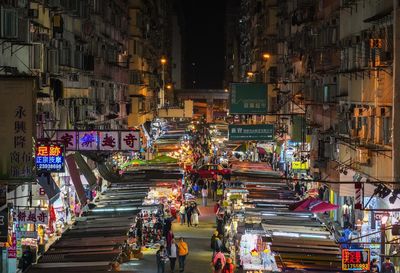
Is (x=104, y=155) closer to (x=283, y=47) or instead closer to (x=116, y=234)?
(x=116, y=234)

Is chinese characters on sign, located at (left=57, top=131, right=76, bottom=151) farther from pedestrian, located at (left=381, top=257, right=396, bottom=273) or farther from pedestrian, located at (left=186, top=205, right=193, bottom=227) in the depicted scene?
pedestrian, located at (left=186, top=205, right=193, bottom=227)

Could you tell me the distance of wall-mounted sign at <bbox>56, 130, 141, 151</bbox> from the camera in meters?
31.7

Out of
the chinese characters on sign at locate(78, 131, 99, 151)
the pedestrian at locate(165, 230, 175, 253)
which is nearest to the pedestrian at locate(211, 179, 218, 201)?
the pedestrian at locate(165, 230, 175, 253)

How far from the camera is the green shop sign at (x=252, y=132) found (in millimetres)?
41375

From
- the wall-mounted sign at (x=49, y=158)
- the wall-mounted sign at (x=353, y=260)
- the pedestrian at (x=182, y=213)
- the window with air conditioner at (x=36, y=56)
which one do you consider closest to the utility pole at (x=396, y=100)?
the wall-mounted sign at (x=353, y=260)

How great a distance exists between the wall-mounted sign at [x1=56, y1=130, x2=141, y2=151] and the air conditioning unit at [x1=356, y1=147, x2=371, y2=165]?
790cm

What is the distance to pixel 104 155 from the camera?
159 ft

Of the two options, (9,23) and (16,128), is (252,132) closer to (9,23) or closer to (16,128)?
(9,23)

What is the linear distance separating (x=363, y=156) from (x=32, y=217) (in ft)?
38.6

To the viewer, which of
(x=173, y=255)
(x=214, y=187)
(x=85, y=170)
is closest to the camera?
(x=173, y=255)

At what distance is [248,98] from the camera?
42438 mm

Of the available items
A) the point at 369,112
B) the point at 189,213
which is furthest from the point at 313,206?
the point at 189,213

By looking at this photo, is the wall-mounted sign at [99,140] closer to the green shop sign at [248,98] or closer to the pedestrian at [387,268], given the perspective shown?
the green shop sign at [248,98]

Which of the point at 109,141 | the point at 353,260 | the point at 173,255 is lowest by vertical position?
the point at 173,255
